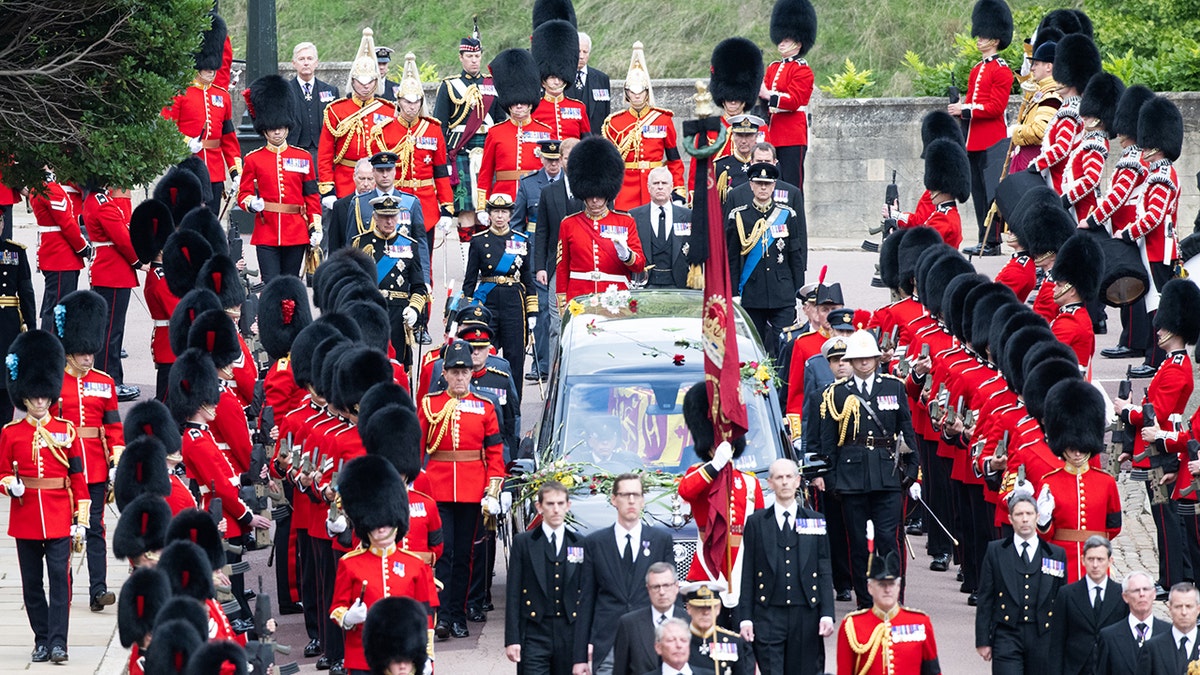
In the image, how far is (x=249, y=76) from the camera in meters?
19.0

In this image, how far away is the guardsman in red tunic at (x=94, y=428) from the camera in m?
11.9

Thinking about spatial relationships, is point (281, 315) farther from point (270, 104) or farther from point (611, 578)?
point (611, 578)

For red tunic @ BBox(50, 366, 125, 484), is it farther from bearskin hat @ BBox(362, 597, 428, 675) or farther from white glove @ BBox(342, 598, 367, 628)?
bearskin hat @ BBox(362, 597, 428, 675)

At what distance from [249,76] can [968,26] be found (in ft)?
29.0

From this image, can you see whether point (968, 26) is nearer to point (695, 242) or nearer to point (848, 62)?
point (848, 62)

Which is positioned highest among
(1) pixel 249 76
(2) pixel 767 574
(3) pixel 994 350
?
(1) pixel 249 76

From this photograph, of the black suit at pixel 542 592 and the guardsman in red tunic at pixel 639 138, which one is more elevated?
the guardsman in red tunic at pixel 639 138

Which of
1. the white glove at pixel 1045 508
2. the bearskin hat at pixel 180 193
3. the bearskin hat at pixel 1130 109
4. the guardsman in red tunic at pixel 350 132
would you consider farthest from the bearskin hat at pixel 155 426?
the bearskin hat at pixel 1130 109

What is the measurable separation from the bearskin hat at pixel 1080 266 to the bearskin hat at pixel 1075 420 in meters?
2.34

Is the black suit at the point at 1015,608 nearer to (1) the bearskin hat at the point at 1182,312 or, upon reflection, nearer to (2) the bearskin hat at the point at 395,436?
(1) the bearskin hat at the point at 1182,312

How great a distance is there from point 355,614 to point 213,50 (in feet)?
27.9

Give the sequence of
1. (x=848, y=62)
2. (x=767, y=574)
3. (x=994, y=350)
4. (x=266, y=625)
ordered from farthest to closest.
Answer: (x=848, y=62)
(x=994, y=350)
(x=767, y=574)
(x=266, y=625)

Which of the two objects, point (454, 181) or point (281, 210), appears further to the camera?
point (454, 181)

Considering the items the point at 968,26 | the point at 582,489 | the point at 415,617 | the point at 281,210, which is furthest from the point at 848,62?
the point at 415,617
